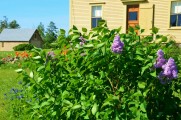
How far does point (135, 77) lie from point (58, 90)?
35.0 inches

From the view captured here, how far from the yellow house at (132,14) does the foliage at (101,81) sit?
15.4m

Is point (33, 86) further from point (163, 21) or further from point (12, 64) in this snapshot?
point (163, 21)

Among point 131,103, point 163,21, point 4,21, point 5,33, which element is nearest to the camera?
point 131,103

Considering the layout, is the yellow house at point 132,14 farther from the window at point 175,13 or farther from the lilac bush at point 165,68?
the lilac bush at point 165,68

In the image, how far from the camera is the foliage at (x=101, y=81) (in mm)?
3432

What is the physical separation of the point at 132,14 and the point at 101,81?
61.4 ft

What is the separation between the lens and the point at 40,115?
3998 millimetres

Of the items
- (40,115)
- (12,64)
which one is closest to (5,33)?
(12,64)

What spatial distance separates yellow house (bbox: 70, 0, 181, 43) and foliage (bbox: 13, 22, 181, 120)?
15424mm

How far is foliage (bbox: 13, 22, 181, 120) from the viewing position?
3432 millimetres

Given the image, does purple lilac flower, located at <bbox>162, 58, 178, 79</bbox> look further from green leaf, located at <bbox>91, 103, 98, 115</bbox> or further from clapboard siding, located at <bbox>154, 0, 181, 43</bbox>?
clapboard siding, located at <bbox>154, 0, 181, 43</bbox>

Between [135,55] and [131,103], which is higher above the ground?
[135,55]

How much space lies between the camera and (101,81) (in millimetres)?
3434

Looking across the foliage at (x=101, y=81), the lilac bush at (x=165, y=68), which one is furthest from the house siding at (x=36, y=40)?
the lilac bush at (x=165, y=68)
